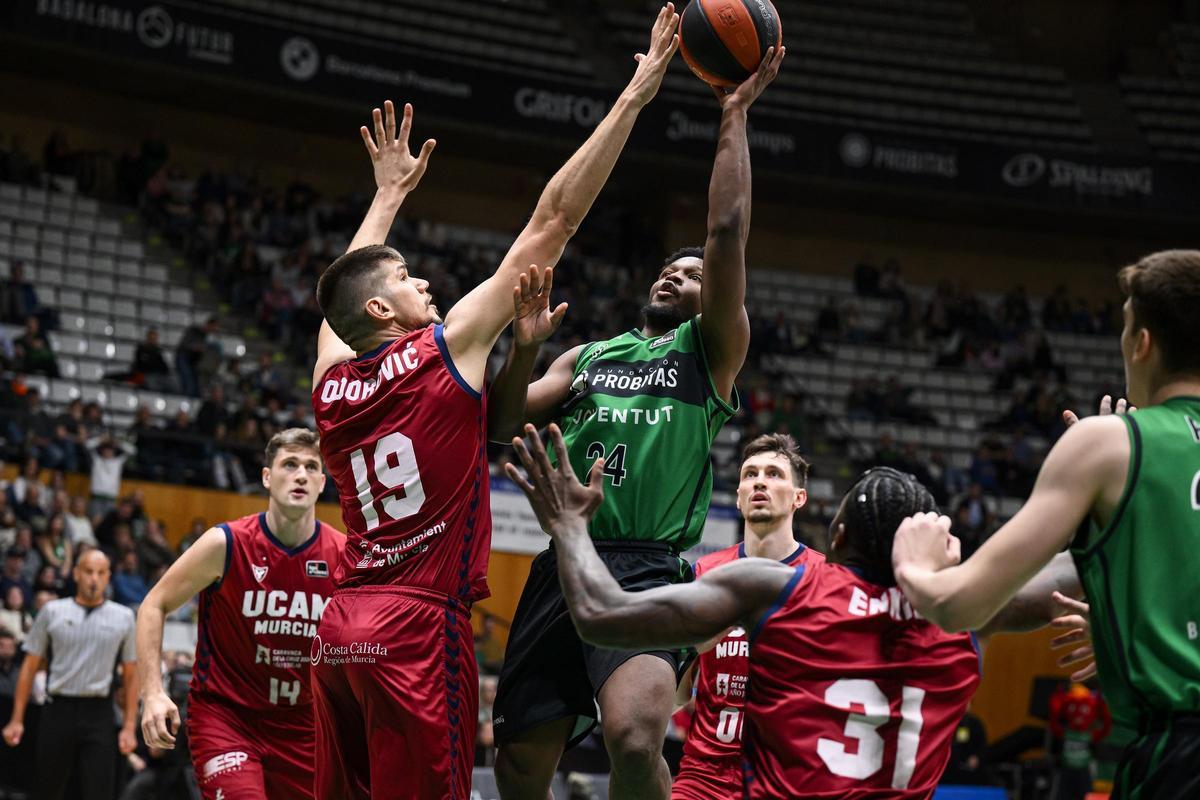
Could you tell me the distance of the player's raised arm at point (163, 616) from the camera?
5.59 metres

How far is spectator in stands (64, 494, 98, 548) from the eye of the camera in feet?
48.5

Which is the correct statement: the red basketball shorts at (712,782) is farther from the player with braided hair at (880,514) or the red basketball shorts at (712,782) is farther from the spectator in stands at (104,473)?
the spectator in stands at (104,473)

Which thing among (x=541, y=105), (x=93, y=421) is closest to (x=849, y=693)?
(x=93, y=421)

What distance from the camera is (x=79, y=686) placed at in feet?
34.8

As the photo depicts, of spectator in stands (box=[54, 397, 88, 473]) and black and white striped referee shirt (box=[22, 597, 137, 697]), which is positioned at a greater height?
spectator in stands (box=[54, 397, 88, 473])

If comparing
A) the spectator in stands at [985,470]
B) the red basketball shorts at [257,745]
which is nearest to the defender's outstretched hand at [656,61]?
the red basketball shorts at [257,745]

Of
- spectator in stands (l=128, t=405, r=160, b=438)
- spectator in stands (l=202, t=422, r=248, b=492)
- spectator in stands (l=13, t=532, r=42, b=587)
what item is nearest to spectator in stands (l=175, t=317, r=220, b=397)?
spectator in stands (l=128, t=405, r=160, b=438)

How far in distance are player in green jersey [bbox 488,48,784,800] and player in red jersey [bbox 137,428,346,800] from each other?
5.23 ft

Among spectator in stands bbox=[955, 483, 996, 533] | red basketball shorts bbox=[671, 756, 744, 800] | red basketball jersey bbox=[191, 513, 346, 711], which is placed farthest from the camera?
spectator in stands bbox=[955, 483, 996, 533]

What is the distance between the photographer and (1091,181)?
25.8m

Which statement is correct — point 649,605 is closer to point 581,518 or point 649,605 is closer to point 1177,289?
point 581,518

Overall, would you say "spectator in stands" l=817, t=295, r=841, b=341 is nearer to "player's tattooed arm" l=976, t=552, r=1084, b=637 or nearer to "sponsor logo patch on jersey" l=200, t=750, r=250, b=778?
"sponsor logo patch on jersey" l=200, t=750, r=250, b=778

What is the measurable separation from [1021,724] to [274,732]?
1592cm

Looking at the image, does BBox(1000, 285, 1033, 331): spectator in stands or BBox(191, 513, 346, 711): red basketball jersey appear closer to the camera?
BBox(191, 513, 346, 711): red basketball jersey
